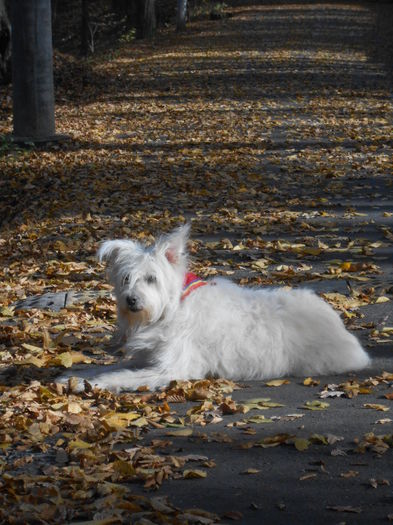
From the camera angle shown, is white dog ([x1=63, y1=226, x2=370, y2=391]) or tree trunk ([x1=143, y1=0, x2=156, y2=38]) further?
tree trunk ([x1=143, y1=0, x2=156, y2=38])

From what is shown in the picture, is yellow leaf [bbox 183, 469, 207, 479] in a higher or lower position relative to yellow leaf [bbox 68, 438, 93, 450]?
higher

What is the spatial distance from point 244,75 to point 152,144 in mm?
12698

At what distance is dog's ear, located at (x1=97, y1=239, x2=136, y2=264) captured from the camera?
595 centimetres

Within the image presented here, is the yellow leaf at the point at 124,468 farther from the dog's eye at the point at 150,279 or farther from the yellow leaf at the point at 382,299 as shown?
the yellow leaf at the point at 382,299

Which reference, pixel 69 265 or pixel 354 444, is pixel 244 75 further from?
pixel 354 444

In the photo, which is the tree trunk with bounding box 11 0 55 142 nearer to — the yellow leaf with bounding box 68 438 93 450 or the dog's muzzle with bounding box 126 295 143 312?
the dog's muzzle with bounding box 126 295 143 312

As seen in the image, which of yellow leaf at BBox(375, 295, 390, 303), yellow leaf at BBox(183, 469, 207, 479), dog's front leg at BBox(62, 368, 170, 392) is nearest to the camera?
yellow leaf at BBox(183, 469, 207, 479)

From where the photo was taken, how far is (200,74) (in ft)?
101

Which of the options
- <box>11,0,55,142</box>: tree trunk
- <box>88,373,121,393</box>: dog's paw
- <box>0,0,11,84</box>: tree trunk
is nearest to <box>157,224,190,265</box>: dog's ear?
<box>88,373,121,393</box>: dog's paw

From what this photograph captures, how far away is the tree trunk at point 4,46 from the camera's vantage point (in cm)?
2442

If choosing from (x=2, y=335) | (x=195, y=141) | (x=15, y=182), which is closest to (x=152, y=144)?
(x=195, y=141)

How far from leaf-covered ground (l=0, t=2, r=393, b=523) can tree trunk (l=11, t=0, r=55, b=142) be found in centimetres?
93

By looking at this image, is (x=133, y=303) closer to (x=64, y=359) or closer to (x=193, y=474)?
(x=64, y=359)

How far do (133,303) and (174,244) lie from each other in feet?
1.49
